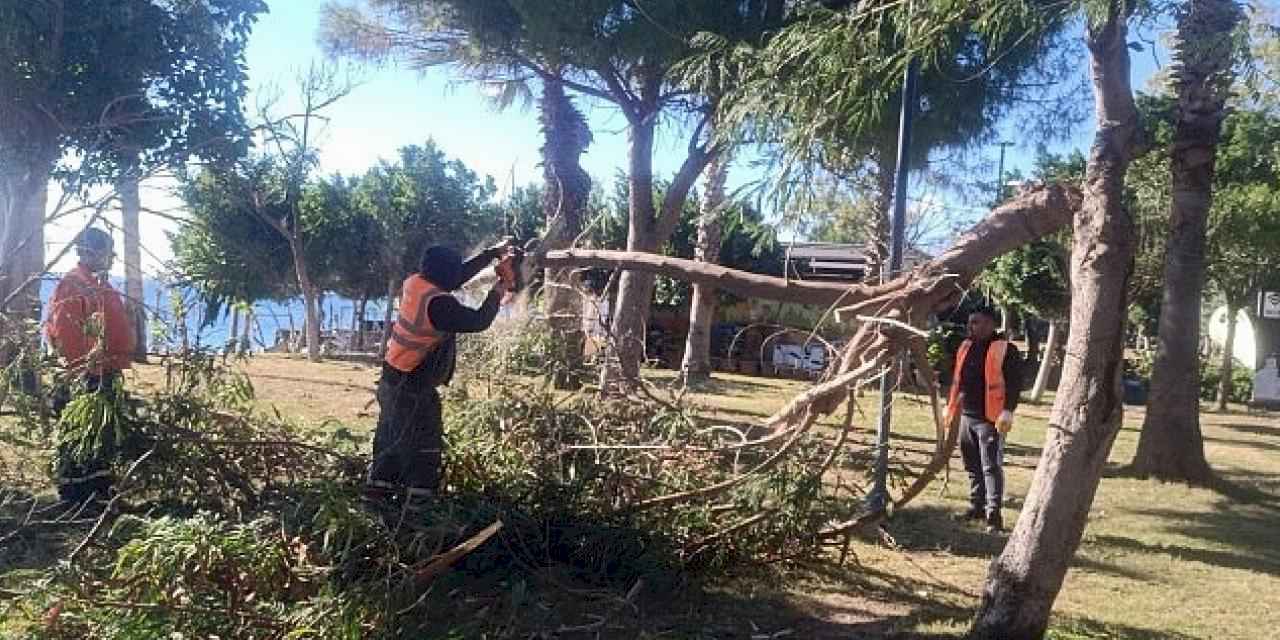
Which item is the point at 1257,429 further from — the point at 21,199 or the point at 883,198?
the point at 21,199

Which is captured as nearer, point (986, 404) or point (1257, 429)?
point (986, 404)

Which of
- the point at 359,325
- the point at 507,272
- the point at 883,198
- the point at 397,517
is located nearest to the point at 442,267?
the point at 507,272

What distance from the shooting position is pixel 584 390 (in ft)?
20.9

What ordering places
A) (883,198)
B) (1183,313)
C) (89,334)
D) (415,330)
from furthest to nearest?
(883,198), (1183,313), (89,334), (415,330)

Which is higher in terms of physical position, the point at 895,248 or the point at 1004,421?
the point at 895,248

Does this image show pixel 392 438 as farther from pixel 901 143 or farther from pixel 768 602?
pixel 901 143

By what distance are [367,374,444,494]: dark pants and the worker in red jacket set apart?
147cm

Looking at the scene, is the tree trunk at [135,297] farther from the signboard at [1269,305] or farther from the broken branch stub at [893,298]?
the signboard at [1269,305]

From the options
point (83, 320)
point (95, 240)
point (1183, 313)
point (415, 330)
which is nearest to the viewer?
point (415, 330)

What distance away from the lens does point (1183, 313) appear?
10.5 metres

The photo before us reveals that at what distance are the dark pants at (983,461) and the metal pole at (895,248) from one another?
1.13m

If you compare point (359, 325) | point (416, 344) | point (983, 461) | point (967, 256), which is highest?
point (967, 256)

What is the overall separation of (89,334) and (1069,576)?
Result: 5758mm

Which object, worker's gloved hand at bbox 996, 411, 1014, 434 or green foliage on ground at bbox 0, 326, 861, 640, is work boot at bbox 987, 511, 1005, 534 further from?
green foliage on ground at bbox 0, 326, 861, 640
